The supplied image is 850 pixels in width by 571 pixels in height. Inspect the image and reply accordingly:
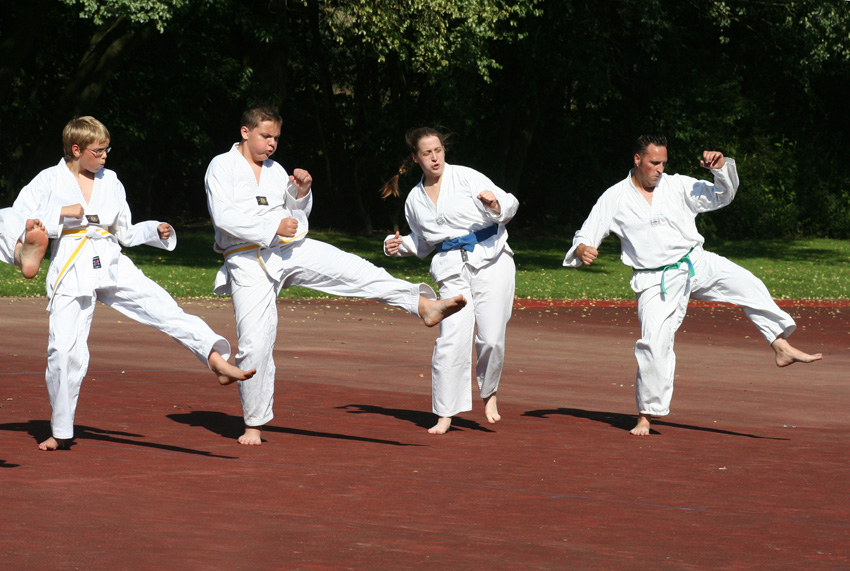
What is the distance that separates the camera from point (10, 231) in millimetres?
6750

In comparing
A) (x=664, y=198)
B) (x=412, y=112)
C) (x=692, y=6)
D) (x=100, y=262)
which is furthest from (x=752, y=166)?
(x=100, y=262)

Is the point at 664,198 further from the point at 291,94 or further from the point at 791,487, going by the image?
the point at 291,94

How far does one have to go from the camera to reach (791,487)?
6340 mm

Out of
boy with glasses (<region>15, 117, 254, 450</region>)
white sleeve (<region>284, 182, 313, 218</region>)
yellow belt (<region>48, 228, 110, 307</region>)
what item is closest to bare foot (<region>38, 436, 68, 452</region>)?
boy with glasses (<region>15, 117, 254, 450</region>)

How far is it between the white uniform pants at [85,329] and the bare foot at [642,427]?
9.16ft

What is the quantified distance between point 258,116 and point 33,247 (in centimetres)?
168

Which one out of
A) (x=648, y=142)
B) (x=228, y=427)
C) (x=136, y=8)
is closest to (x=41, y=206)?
(x=228, y=427)

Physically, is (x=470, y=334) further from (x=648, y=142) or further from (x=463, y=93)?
(x=463, y=93)

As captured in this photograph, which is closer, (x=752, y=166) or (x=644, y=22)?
(x=644, y=22)

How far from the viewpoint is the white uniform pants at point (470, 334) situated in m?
8.05

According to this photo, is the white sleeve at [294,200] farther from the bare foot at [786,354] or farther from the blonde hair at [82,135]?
the bare foot at [786,354]

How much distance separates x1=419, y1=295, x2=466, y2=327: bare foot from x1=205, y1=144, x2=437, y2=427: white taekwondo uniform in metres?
0.07

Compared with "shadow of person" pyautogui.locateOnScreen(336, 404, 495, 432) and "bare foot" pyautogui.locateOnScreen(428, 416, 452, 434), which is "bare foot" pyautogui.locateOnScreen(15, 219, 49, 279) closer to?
"bare foot" pyautogui.locateOnScreen(428, 416, 452, 434)

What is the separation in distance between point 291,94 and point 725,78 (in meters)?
13.5
